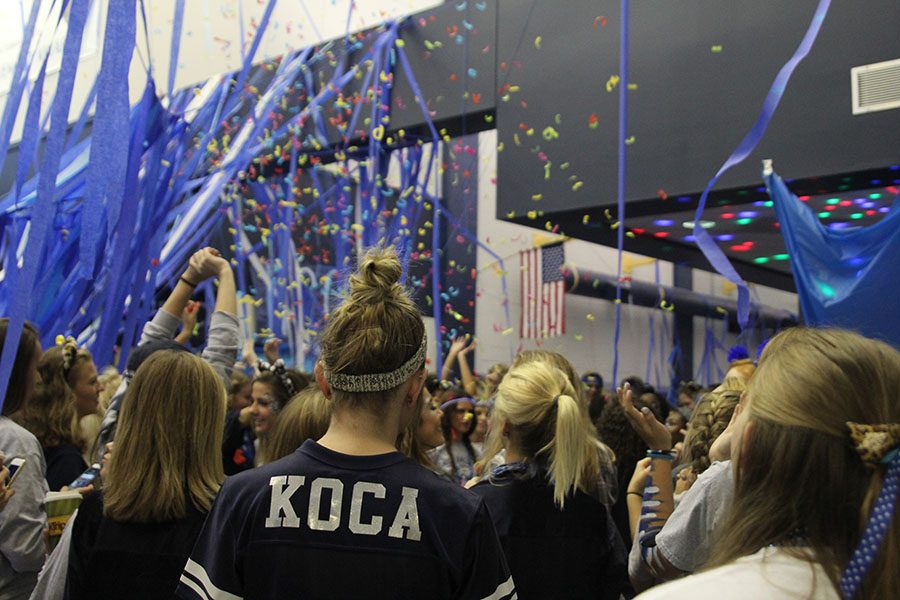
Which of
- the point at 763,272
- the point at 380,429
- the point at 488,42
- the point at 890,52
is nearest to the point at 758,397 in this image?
the point at 380,429

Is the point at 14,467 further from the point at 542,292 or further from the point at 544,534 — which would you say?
the point at 542,292

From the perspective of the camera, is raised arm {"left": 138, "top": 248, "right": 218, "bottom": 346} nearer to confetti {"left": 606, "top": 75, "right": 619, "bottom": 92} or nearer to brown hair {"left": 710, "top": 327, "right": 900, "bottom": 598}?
brown hair {"left": 710, "top": 327, "right": 900, "bottom": 598}

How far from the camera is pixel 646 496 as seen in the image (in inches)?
84.0

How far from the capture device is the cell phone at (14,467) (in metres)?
2.08

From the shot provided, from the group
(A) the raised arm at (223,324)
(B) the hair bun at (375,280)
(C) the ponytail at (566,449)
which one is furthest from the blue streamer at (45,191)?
(C) the ponytail at (566,449)

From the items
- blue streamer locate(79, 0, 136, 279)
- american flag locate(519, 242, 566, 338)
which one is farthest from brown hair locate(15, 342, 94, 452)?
american flag locate(519, 242, 566, 338)

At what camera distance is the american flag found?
34.7 feet

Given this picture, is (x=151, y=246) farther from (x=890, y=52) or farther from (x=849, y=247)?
(x=890, y=52)

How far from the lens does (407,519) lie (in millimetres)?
1389

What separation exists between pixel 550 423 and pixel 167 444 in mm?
1000

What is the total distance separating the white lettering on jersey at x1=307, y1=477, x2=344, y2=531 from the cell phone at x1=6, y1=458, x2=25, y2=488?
3.37 ft

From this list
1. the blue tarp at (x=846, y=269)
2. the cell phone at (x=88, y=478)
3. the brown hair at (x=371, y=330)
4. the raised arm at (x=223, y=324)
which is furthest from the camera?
the blue tarp at (x=846, y=269)

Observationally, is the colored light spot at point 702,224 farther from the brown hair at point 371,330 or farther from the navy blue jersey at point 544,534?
the brown hair at point 371,330

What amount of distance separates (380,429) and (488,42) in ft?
19.6
